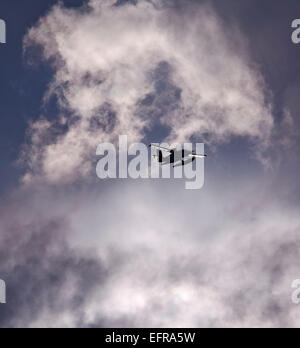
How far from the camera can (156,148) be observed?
440 ft
